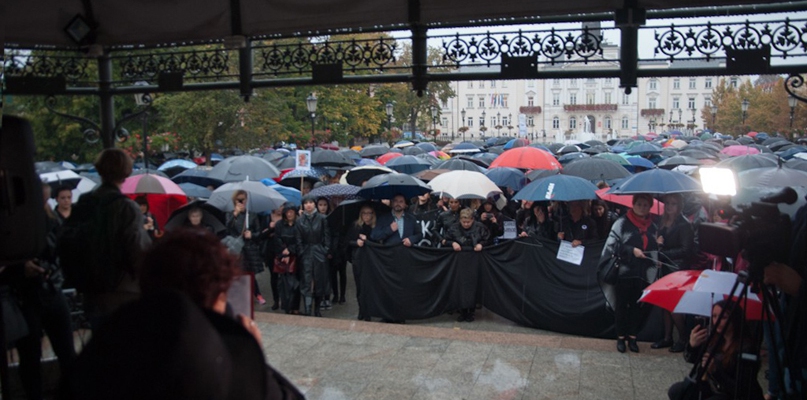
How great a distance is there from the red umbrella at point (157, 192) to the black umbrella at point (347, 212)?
2558 millimetres

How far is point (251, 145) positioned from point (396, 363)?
74.5ft

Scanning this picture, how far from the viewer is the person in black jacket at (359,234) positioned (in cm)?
1117

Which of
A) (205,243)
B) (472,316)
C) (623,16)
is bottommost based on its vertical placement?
(472,316)

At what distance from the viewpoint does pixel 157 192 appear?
11523mm

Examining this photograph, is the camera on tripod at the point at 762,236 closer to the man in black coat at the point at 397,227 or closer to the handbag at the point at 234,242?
the man in black coat at the point at 397,227

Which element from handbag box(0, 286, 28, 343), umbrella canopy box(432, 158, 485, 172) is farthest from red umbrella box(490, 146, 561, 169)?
handbag box(0, 286, 28, 343)

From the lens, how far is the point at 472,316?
11039 millimetres

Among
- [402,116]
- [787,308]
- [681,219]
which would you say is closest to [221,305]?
[787,308]

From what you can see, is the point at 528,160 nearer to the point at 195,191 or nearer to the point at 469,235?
the point at 469,235

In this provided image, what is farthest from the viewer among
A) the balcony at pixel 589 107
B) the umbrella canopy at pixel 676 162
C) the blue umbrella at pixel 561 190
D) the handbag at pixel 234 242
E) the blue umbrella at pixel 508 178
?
the balcony at pixel 589 107

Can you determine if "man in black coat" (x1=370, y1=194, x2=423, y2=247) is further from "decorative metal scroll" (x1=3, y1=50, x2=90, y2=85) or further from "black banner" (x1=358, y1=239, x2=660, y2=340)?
"decorative metal scroll" (x1=3, y1=50, x2=90, y2=85)

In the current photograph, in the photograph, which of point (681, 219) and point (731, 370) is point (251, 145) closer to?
point (681, 219)

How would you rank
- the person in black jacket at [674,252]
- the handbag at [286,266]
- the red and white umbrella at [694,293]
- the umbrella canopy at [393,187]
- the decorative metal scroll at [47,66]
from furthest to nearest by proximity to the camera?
the umbrella canopy at [393,187] < the handbag at [286,266] < the person in black jacket at [674,252] < the decorative metal scroll at [47,66] < the red and white umbrella at [694,293]

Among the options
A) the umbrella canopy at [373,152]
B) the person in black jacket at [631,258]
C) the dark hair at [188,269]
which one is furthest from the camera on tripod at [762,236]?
the umbrella canopy at [373,152]
